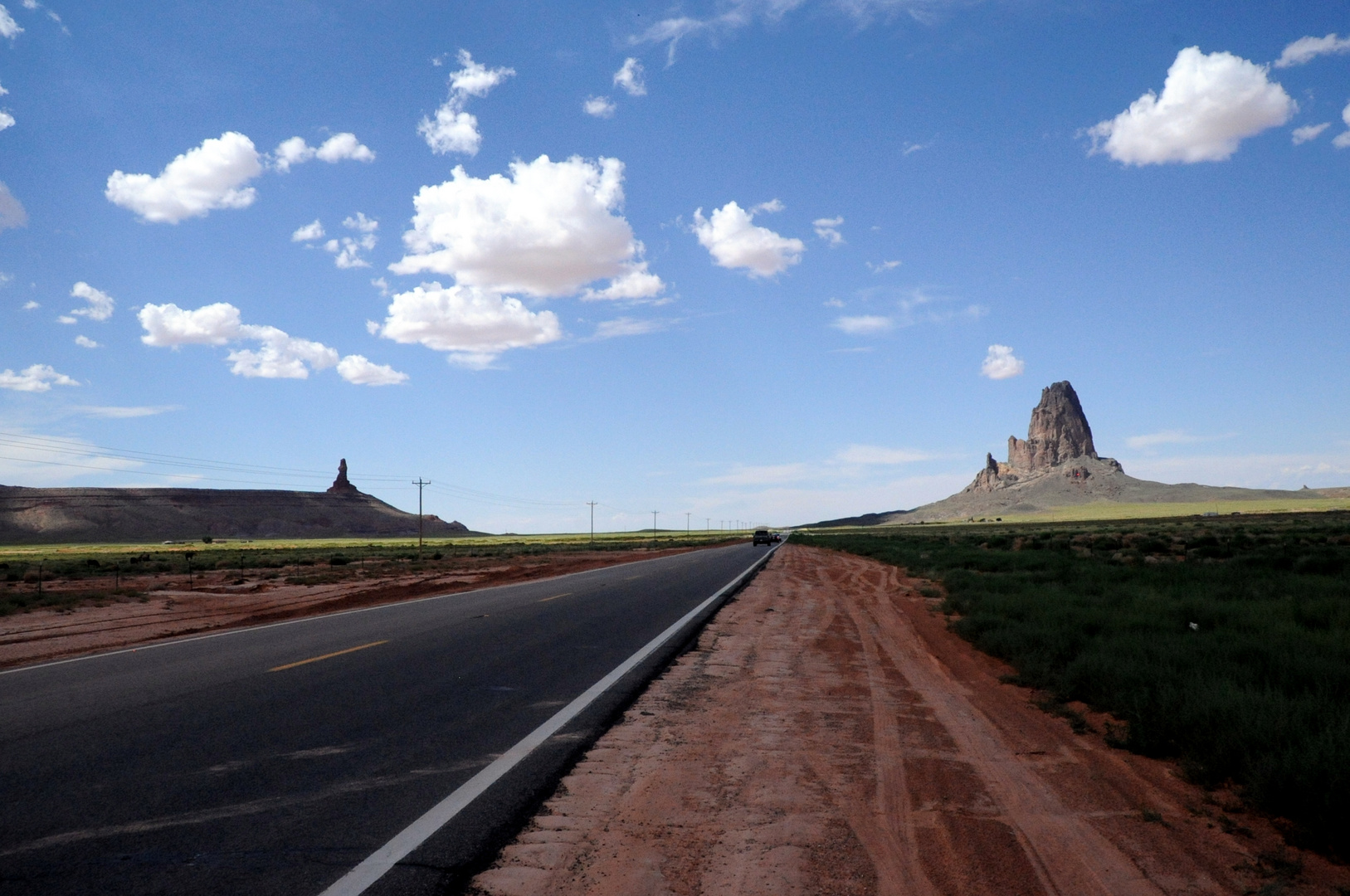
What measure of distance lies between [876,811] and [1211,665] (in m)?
5.29

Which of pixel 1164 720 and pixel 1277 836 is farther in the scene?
pixel 1164 720

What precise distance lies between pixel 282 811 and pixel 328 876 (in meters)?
1.18

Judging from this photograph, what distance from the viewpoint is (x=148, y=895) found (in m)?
3.89

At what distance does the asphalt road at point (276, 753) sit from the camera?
4270mm

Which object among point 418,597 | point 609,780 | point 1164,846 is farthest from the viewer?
point 418,597

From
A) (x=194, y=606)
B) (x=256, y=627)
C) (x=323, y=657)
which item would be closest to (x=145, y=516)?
(x=194, y=606)

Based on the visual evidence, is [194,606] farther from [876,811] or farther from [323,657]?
[876,811]

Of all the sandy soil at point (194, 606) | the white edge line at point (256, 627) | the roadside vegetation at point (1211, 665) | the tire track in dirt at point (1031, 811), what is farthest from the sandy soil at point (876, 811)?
the sandy soil at point (194, 606)

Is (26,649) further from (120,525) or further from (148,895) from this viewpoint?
(120,525)

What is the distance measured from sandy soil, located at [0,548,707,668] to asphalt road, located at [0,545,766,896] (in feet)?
10.1

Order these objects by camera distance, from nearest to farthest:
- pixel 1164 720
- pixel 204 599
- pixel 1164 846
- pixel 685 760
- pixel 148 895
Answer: pixel 148 895 < pixel 1164 846 < pixel 685 760 < pixel 1164 720 < pixel 204 599

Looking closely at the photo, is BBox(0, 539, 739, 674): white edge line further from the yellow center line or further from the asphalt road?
the yellow center line

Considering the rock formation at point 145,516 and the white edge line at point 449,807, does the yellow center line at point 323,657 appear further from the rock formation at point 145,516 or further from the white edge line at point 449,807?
the rock formation at point 145,516

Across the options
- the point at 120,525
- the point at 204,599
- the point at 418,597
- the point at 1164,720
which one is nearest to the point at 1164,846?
the point at 1164,720
